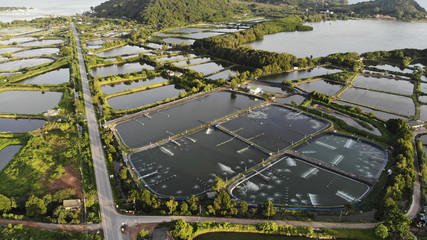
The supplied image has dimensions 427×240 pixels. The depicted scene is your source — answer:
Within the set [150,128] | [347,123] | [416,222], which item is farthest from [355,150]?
[150,128]

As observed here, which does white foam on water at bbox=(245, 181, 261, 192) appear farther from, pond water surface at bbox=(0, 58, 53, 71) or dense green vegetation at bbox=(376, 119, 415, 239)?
pond water surface at bbox=(0, 58, 53, 71)

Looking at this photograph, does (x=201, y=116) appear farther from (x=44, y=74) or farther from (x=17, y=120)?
(x=44, y=74)

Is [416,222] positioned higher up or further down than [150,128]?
further down

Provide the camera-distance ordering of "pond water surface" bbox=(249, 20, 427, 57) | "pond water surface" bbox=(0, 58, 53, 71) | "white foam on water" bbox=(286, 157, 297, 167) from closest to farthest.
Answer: "white foam on water" bbox=(286, 157, 297, 167)
"pond water surface" bbox=(0, 58, 53, 71)
"pond water surface" bbox=(249, 20, 427, 57)

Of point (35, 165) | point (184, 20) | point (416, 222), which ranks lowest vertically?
point (416, 222)

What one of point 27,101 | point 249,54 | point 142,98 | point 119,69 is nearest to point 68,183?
point 142,98

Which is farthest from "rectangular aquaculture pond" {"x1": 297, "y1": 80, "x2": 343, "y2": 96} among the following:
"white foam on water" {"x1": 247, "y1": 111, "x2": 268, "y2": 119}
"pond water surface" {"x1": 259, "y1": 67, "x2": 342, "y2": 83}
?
"white foam on water" {"x1": 247, "y1": 111, "x2": 268, "y2": 119}

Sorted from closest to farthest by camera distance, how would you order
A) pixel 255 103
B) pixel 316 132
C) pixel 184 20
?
pixel 316 132, pixel 255 103, pixel 184 20
